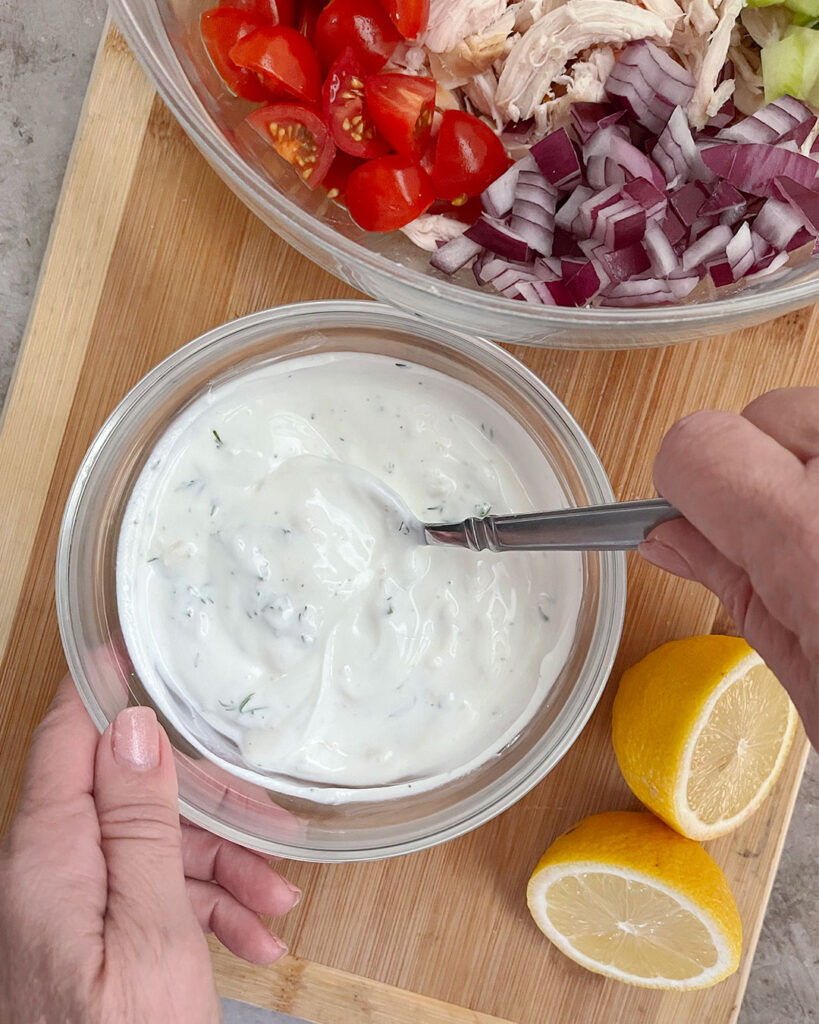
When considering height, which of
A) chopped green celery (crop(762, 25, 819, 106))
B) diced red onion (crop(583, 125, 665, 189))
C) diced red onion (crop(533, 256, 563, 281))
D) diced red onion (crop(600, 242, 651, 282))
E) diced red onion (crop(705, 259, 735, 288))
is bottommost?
diced red onion (crop(533, 256, 563, 281))

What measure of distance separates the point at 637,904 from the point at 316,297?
33.6 inches

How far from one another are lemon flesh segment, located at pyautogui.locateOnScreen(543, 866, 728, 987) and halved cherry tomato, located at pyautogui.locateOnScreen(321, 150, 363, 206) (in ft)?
2.80

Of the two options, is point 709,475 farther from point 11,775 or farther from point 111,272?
point 11,775

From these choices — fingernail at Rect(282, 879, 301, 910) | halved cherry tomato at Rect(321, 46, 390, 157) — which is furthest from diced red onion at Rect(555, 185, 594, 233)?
fingernail at Rect(282, 879, 301, 910)

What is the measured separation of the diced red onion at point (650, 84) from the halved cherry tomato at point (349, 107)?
266 mm

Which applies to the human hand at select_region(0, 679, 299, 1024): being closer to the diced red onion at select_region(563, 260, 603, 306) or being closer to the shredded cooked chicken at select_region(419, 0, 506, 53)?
the diced red onion at select_region(563, 260, 603, 306)

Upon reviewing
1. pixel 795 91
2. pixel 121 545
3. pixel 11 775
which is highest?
pixel 795 91

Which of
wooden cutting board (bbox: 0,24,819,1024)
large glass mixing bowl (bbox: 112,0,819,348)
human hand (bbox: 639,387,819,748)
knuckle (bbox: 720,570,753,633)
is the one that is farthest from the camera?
wooden cutting board (bbox: 0,24,819,1024)

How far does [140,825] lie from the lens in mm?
997

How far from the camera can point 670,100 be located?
99 centimetres

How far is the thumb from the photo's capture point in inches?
38.0

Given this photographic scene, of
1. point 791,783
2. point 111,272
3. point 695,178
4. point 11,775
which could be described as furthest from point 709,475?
point 11,775

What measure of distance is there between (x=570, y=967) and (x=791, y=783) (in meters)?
0.37

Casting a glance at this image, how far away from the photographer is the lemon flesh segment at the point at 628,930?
3.73 ft
